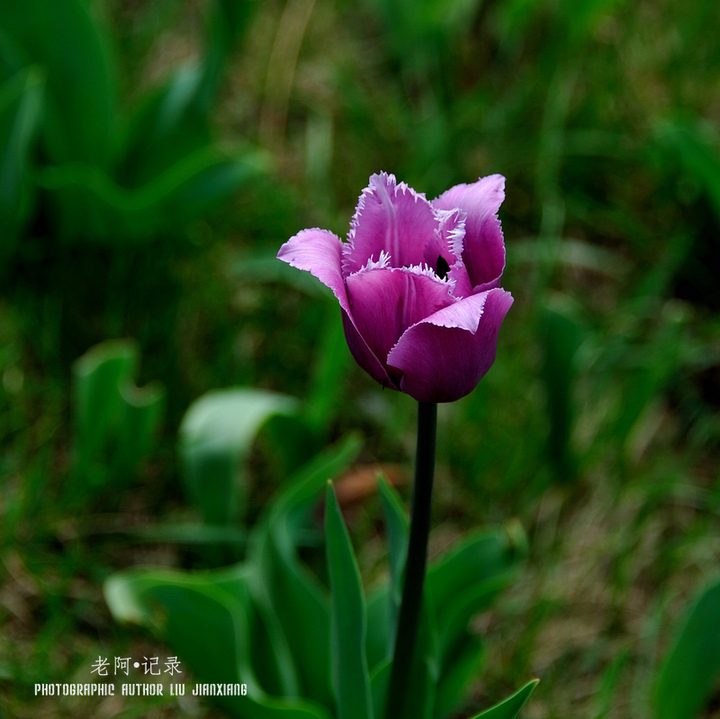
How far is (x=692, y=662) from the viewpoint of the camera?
106 centimetres

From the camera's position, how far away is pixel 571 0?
2.01 metres

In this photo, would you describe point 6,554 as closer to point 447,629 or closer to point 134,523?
point 134,523

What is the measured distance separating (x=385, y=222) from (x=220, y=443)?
660 millimetres

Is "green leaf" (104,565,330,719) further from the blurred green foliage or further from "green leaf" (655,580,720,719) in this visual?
"green leaf" (655,580,720,719)

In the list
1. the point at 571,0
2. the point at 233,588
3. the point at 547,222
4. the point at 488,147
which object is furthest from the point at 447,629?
the point at 571,0

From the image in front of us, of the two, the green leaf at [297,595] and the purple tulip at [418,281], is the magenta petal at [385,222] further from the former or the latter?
the green leaf at [297,595]

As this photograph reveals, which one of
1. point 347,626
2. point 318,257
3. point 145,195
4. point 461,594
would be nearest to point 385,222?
point 318,257

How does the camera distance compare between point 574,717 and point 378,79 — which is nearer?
point 574,717

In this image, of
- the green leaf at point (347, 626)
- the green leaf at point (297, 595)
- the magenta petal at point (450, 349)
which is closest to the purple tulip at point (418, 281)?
the magenta petal at point (450, 349)

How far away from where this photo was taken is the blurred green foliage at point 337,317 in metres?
1.31

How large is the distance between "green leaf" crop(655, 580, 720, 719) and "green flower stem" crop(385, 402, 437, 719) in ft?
1.28

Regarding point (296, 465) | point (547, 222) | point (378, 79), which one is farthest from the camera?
point (378, 79)

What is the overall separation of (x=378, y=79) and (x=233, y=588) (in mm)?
1559

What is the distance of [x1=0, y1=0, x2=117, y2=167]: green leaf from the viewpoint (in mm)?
1557
